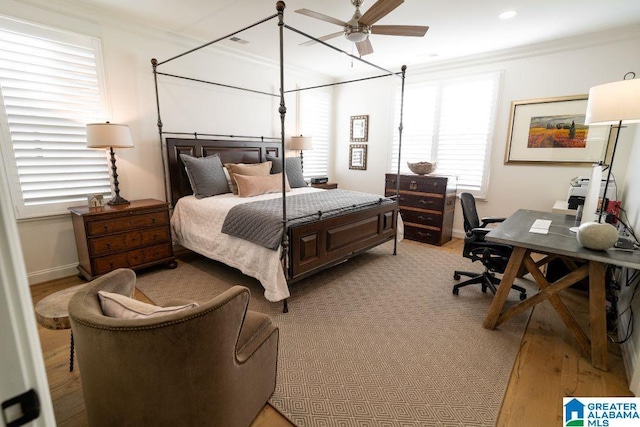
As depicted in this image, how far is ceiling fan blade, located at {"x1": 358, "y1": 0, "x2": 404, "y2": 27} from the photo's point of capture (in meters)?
2.18

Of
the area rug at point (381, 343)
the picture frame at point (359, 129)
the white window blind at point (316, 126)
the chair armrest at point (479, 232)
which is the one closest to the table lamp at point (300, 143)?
the white window blind at point (316, 126)

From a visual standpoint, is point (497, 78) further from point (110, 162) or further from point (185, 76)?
point (110, 162)

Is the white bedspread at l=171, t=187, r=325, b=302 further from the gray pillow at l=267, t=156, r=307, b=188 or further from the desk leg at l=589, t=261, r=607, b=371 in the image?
the desk leg at l=589, t=261, r=607, b=371

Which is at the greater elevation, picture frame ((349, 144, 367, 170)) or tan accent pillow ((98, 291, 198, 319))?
picture frame ((349, 144, 367, 170))

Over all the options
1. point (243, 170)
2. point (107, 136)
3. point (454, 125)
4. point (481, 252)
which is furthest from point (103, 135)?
point (454, 125)

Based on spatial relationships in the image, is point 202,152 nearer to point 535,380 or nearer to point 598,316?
point 535,380

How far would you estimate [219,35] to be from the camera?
12.3ft

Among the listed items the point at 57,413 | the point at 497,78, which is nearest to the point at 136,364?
the point at 57,413

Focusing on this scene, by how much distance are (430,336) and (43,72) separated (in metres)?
4.04

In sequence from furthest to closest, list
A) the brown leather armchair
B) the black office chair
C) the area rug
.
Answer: the black office chair → the area rug → the brown leather armchair

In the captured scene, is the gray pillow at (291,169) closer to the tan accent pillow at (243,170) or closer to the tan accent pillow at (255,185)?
the tan accent pillow at (243,170)

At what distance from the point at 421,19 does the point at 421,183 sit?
209cm

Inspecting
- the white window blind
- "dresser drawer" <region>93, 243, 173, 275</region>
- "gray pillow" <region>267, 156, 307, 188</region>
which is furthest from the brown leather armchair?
the white window blind

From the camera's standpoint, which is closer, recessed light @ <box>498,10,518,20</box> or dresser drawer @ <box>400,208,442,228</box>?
recessed light @ <box>498,10,518,20</box>
